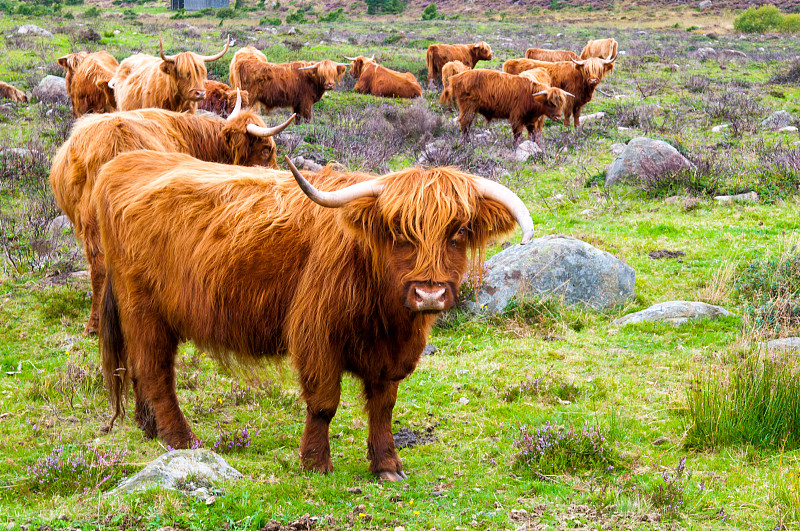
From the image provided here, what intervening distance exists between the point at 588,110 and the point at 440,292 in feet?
50.6

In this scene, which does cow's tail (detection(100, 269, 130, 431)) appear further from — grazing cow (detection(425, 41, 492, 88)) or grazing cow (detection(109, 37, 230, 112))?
grazing cow (detection(425, 41, 492, 88))

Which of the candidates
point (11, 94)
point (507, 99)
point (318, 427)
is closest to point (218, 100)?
point (11, 94)

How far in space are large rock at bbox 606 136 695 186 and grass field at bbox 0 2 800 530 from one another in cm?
27

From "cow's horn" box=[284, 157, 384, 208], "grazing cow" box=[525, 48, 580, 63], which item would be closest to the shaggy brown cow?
"cow's horn" box=[284, 157, 384, 208]

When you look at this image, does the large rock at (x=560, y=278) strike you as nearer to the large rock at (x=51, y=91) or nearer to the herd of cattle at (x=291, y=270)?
the herd of cattle at (x=291, y=270)

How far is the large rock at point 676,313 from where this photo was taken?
19.3 ft

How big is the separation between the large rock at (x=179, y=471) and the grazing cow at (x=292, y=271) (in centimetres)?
43

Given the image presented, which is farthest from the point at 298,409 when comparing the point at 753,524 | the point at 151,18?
the point at 151,18

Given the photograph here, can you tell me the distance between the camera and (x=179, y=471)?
3240 millimetres

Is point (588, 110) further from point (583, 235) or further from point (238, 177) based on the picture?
point (238, 177)

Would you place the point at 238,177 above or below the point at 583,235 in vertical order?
above

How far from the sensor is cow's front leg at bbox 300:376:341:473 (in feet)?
11.6

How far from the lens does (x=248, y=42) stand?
2614cm

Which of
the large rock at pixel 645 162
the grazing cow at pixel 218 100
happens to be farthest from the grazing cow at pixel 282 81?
the large rock at pixel 645 162
